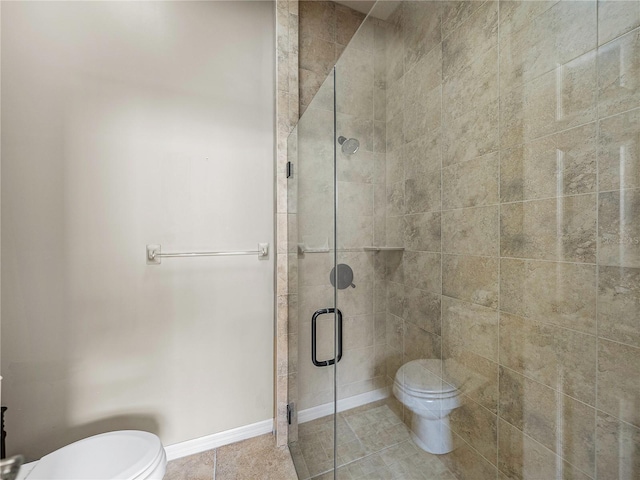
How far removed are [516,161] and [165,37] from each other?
1.69 metres

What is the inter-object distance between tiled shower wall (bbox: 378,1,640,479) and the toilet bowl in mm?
33

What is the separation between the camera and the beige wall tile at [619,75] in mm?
551

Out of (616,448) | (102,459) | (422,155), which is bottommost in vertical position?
(102,459)

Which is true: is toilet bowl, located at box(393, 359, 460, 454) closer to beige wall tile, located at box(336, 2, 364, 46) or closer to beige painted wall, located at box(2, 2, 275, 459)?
beige painted wall, located at box(2, 2, 275, 459)

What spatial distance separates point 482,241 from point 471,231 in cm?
4

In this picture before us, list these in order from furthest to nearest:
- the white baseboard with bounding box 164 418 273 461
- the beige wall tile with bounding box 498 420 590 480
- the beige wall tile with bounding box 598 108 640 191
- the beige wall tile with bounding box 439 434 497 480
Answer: the white baseboard with bounding box 164 418 273 461 < the beige wall tile with bounding box 439 434 497 480 < the beige wall tile with bounding box 498 420 590 480 < the beige wall tile with bounding box 598 108 640 191

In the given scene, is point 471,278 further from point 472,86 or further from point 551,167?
point 472,86

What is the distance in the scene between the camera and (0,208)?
1.09 m

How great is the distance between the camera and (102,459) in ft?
3.15

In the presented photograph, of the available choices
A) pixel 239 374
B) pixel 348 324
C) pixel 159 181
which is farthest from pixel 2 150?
pixel 348 324

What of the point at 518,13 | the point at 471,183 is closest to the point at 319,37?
the point at 518,13

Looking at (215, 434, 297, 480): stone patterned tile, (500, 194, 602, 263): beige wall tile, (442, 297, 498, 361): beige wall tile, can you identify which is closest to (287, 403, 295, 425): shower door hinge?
(215, 434, 297, 480): stone patterned tile

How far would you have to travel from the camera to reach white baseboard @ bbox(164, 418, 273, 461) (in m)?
1.35

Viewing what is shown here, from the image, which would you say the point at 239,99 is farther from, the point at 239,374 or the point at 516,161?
the point at 239,374
